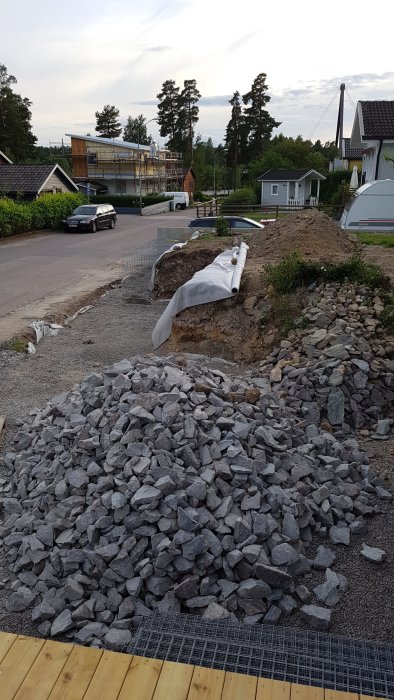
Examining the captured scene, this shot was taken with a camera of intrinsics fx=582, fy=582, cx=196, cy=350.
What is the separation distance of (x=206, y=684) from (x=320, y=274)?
8114mm

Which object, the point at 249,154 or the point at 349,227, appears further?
the point at 249,154

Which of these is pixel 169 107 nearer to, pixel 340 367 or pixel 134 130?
pixel 134 130

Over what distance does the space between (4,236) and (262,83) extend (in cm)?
5257

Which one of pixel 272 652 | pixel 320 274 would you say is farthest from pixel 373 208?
pixel 272 652

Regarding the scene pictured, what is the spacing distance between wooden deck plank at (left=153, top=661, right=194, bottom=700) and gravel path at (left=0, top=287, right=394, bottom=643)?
1603 millimetres

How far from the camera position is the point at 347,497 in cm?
559

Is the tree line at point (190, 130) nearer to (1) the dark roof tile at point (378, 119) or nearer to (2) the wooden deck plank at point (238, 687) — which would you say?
(1) the dark roof tile at point (378, 119)

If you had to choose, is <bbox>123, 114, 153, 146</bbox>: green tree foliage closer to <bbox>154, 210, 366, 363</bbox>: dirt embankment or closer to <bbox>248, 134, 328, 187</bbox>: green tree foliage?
<bbox>248, 134, 328, 187</bbox>: green tree foliage

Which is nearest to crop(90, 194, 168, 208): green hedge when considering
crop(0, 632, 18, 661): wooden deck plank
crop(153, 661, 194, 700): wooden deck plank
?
crop(0, 632, 18, 661): wooden deck plank

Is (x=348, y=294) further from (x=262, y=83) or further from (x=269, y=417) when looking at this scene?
(x=262, y=83)

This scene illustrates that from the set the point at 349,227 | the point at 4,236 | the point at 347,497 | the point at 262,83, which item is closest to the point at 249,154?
the point at 262,83

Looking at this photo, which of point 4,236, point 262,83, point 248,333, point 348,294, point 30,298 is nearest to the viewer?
point 348,294

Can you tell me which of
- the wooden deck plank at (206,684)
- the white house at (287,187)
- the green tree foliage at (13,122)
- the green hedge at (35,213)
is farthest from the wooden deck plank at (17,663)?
the green tree foliage at (13,122)

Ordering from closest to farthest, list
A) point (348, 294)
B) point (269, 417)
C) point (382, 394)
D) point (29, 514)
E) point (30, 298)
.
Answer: point (29, 514)
point (269, 417)
point (382, 394)
point (348, 294)
point (30, 298)
